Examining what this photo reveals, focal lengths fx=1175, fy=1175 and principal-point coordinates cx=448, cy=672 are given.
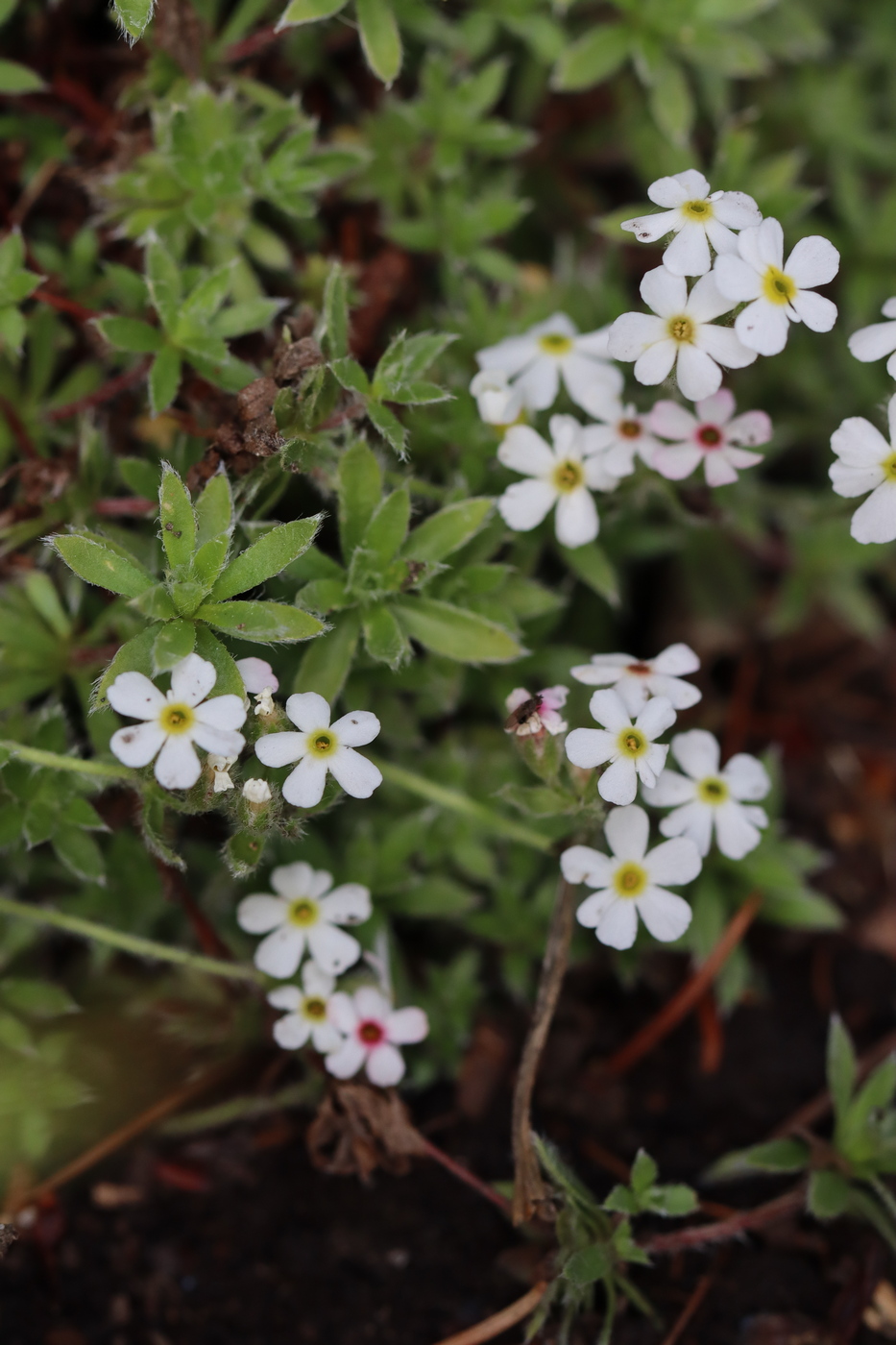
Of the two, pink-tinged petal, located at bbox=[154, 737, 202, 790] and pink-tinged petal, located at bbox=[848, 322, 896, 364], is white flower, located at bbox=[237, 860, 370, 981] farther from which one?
pink-tinged petal, located at bbox=[848, 322, 896, 364]

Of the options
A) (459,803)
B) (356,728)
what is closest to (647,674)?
(459,803)

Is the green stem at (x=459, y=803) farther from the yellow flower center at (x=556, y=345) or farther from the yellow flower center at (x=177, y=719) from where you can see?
the yellow flower center at (x=556, y=345)

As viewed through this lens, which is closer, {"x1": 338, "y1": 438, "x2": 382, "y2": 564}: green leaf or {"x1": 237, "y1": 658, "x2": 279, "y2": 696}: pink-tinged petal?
{"x1": 237, "y1": 658, "x2": 279, "y2": 696}: pink-tinged petal

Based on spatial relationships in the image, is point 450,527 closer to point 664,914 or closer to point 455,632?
point 455,632

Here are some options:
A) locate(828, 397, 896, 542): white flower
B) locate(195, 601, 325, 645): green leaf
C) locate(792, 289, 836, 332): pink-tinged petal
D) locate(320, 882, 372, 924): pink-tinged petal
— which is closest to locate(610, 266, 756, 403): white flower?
locate(792, 289, 836, 332): pink-tinged petal

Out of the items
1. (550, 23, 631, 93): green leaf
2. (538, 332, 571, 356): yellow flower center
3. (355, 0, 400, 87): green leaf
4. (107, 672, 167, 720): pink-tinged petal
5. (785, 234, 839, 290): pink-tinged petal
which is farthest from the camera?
(550, 23, 631, 93): green leaf

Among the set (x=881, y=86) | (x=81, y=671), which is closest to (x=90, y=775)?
(x=81, y=671)

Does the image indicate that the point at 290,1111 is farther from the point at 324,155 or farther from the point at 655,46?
the point at 655,46
